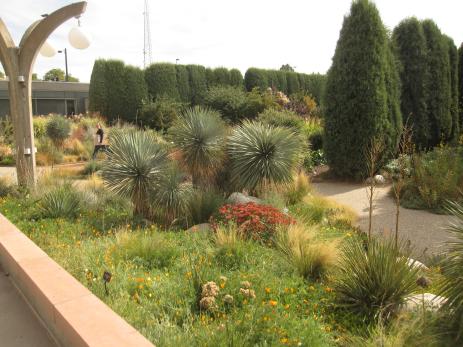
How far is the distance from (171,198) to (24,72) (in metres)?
3.94

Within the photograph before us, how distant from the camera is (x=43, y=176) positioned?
877 centimetres

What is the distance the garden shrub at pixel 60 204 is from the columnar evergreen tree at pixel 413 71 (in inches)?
396

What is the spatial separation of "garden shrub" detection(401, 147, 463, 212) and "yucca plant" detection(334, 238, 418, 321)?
4920 millimetres

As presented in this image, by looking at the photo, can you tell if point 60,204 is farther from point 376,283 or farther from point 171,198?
point 376,283

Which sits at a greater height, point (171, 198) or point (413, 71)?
point (413, 71)

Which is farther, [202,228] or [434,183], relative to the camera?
[434,183]

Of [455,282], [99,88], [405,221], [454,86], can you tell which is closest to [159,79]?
[99,88]

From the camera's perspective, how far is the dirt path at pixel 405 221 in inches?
242

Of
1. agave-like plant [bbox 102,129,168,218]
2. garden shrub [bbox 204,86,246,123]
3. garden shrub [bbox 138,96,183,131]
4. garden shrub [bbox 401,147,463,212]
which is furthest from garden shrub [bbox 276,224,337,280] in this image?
garden shrub [bbox 138,96,183,131]

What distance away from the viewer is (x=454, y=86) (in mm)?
14367

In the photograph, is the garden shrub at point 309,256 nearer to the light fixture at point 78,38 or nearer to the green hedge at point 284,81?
the light fixture at point 78,38

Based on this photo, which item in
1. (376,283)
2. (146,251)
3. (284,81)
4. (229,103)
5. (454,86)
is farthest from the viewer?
(284,81)

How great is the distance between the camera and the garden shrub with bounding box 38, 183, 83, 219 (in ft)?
20.7

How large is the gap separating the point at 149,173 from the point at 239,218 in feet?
6.10
